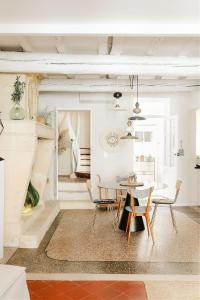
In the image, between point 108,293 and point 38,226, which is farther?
point 38,226

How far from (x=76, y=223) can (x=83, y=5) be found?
13.2 ft

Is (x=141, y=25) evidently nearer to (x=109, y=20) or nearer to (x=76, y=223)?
(x=109, y=20)

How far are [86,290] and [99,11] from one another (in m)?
2.88

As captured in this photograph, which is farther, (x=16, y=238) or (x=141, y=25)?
(x=16, y=238)

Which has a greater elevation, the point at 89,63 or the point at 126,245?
the point at 89,63

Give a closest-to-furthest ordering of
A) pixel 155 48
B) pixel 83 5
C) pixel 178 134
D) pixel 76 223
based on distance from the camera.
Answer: pixel 83 5 < pixel 155 48 < pixel 76 223 < pixel 178 134

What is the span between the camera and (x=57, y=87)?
6.95 meters

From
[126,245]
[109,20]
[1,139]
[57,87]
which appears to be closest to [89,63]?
[109,20]

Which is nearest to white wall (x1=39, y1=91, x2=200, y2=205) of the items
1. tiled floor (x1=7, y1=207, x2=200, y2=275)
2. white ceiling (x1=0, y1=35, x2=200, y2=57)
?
white ceiling (x1=0, y1=35, x2=200, y2=57)

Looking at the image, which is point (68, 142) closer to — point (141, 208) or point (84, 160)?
point (84, 160)

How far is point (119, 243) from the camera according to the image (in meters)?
4.75

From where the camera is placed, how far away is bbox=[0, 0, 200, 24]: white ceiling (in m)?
3.02

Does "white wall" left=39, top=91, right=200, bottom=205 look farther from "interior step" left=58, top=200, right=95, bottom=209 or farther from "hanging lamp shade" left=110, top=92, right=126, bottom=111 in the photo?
"interior step" left=58, top=200, right=95, bottom=209

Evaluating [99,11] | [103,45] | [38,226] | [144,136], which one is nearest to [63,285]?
[38,226]
